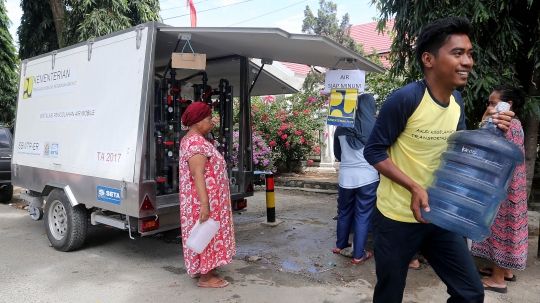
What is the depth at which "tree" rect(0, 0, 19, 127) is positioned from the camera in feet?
48.5

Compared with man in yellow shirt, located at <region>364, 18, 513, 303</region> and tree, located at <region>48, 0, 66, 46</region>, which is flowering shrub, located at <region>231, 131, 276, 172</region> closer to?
tree, located at <region>48, 0, 66, 46</region>

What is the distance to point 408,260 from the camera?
214cm

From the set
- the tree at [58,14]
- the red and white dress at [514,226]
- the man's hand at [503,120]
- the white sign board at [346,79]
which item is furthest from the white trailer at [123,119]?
the tree at [58,14]

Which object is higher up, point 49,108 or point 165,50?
point 165,50

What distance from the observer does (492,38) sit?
15.6 ft

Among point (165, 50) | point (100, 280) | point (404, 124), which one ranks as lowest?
point (100, 280)

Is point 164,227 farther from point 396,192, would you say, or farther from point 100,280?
point 396,192

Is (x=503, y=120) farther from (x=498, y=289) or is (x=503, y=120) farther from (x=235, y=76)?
(x=235, y=76)

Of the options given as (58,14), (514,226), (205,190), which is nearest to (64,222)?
(205,190)

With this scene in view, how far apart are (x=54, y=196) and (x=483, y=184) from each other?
4.83 m

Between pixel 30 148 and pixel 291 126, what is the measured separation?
6.02 meters

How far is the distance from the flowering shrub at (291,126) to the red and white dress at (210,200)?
6.34 meters

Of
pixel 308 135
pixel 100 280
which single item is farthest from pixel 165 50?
pixel 308 135

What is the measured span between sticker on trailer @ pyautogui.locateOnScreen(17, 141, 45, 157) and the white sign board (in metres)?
3.71
